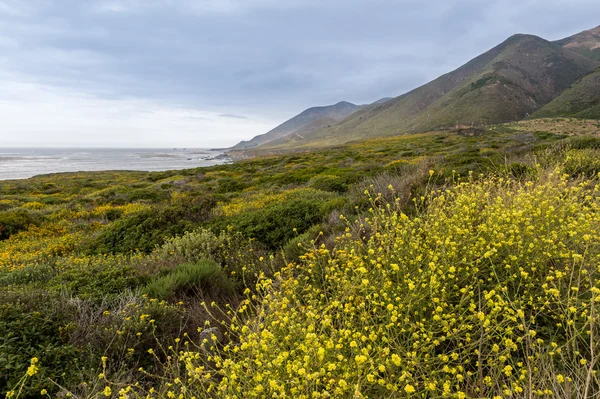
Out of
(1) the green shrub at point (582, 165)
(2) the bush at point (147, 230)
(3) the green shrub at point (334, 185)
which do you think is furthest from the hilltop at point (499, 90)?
(2) the bush at point (147, 230)

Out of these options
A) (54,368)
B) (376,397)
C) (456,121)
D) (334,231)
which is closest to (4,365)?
(54,368)

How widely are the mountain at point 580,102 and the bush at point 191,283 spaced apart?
97.4m

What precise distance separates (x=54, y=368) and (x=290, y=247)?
3.86 m

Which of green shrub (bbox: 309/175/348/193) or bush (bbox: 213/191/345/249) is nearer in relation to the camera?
bush (bbox: 213/191/345/249)

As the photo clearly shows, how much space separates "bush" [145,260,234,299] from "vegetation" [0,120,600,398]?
3cm

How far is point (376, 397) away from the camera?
2.24m

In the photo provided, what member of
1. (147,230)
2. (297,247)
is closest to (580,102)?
(297,247)

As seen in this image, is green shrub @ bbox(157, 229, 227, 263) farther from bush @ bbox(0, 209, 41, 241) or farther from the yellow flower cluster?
bush @ bbox(0, 209, 41, 241)

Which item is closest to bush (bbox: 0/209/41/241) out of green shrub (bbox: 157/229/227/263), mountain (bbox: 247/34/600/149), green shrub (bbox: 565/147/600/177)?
green shrub (bbox: 157/229/227/263)

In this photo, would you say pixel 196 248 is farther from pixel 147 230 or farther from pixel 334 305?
pixel 334 305

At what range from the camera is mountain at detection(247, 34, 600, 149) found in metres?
107

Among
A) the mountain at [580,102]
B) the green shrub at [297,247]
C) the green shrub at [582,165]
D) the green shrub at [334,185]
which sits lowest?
the green shrub at [297,247]

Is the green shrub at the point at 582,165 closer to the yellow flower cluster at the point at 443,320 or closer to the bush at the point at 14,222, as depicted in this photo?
the yellow flower cluster at the point at 443,320

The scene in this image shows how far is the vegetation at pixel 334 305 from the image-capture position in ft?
7.43
